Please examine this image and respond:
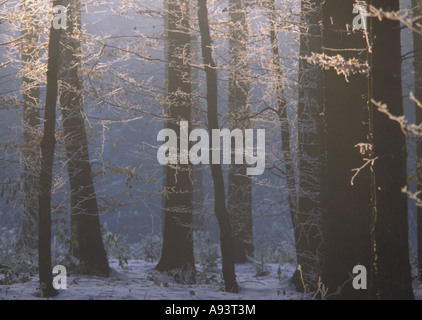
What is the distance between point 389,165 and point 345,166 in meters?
1.79

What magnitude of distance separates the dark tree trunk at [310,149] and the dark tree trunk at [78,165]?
4.03m

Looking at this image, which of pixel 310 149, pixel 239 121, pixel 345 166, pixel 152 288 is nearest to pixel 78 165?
Result: pixel 152 288

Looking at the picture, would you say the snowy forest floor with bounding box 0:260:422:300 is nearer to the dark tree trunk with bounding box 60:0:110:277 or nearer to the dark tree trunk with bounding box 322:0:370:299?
the dark tree trunk with bounding box 60:0:110:277

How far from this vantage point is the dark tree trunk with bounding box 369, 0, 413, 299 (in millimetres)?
5277

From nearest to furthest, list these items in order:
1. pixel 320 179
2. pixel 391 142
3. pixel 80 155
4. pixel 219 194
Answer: pixel 391 142, pixel 320 179, pixel 219 194, pixel 80 155

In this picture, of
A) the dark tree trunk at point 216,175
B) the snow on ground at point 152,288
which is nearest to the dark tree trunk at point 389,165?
the snow on ground at point 152,288

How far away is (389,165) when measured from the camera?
5.27 metres

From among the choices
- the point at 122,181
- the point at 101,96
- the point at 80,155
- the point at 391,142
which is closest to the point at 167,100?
the point at 101,96

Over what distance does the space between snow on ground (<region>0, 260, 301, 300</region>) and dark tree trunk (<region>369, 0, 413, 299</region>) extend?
3585 millimetres

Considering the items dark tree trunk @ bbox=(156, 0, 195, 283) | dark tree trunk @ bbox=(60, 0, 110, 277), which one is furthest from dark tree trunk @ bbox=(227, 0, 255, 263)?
dark tree trunk @ bbox=(60, 0, 110, 277)
